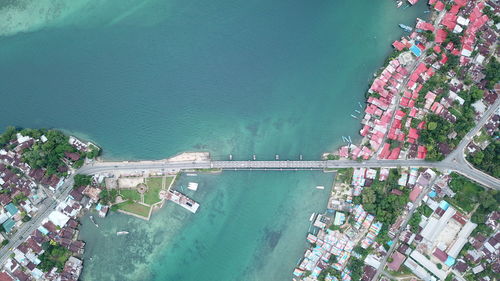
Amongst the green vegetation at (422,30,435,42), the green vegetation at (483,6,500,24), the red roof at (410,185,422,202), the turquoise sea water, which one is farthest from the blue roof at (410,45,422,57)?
the red roof at (410,185,422,202)

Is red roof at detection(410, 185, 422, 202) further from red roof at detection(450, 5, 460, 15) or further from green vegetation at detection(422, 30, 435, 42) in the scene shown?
red roof at detection(450, 5, 460, 15)

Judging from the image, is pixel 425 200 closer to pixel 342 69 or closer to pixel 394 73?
pixel 394 73

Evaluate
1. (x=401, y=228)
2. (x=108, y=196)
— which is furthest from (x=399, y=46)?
(x=108, y=196)

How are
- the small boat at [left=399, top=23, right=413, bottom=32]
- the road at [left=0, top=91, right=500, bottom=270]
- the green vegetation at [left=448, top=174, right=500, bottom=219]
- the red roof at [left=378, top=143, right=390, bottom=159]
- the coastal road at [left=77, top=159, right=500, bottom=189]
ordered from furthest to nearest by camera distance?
the small boat at [left=399, top=23, right=413, bottom=32] → the coastal road at [left=77, top=159, right=500, bottom=189] → the red roof at [left=378, top=143, right=390, bottom=159] → the road at [left=0, top=91, right=500, bottom=270] → the green vegetation at [left=448, top=174, right=500, bottom=219]

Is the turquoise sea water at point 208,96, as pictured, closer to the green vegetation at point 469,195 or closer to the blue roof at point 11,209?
the blue roof at point 11,209

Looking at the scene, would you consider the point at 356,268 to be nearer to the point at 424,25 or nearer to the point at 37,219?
the point at 424,25

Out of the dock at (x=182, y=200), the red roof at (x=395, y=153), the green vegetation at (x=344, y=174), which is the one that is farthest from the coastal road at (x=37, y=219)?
the red roof at (x=395, y=153)
